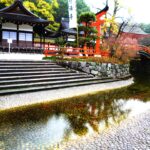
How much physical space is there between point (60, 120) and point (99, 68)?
13198mm

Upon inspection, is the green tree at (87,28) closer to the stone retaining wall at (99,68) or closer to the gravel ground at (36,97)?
the stone retaining wall at (99,68)

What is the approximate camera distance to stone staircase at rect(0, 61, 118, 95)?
13.7 m

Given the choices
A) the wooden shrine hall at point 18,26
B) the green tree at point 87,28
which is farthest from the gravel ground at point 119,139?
the wooden shrine hall at point 18,26

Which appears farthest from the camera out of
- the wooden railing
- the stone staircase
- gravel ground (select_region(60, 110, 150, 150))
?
the wooden railing

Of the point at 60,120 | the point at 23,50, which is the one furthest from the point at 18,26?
the point at 60,120

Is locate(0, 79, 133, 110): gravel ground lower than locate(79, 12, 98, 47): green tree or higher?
lower

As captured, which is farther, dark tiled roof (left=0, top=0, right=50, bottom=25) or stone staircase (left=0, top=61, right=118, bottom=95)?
dark tiled roof (left=0, top=0, right=50, bottom=25)

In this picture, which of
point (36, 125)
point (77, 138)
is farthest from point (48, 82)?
point (77, 138)

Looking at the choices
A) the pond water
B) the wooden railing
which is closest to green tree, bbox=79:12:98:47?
the wooden railing

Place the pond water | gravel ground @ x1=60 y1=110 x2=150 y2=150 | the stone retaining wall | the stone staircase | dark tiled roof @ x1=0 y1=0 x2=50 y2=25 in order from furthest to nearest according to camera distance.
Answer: dark tiled roof @ x1=0 y1=0 x2=50 y2=25, the stone retaining wall, the stone staircase, the pond water, gravel ground @ x1=60 y1=110 x2=150 y2=150

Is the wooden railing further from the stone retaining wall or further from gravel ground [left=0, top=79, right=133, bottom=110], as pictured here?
gravel ground [left=0, top=79, right=133, bottom=110]

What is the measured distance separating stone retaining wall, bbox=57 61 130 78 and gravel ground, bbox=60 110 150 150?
1182 centimetres

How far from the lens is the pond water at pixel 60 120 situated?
7089 mm

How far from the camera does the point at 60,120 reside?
9.18 m
